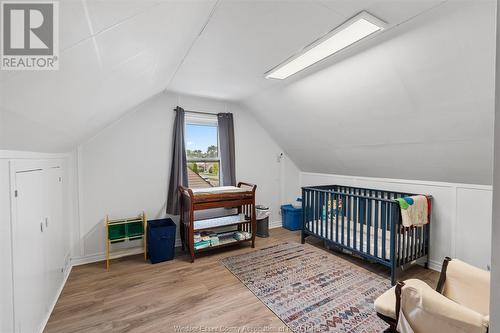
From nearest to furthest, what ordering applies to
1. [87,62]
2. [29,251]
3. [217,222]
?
1. [87,62]
2. [29,251]
3. [217,222]

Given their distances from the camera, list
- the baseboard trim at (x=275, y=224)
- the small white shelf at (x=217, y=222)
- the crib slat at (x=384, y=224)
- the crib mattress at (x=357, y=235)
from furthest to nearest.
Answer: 1. the baseboard trim at (x=275, y=224)
2. the small white shelf at (x=217, y=222)
3. the crib mattress at (x=357, y=235)
4. the crib slat at (x=384, y=224)

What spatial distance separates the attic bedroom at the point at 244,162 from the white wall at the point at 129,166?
0.02m

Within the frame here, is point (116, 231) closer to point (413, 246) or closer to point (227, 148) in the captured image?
point (227, 148)

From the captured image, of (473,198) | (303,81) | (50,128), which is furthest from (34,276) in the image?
(473,198)

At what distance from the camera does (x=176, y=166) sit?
10.5ft

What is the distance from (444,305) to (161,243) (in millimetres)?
2677

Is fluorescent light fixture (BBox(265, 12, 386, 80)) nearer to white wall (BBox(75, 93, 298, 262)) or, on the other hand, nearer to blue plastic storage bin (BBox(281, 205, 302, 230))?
white wall (BBox(75, 93, 298, 262))

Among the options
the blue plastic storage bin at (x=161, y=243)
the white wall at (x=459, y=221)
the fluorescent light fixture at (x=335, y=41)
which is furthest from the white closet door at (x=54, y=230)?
the white wall at (x=459, y=221)

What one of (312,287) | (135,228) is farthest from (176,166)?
(312,287)

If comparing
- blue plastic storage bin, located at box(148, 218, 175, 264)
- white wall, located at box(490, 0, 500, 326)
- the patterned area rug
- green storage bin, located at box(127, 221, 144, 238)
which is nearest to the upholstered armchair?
the patterned area rug

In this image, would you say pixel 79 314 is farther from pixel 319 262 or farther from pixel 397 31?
pixel 397 31

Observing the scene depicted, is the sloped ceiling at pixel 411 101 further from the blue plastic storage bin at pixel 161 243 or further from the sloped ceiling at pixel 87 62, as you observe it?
the blue plastic storage bin at pixel 161 243

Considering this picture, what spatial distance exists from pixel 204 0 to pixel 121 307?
244 centimetres

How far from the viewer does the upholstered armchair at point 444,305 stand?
97 centimetres
